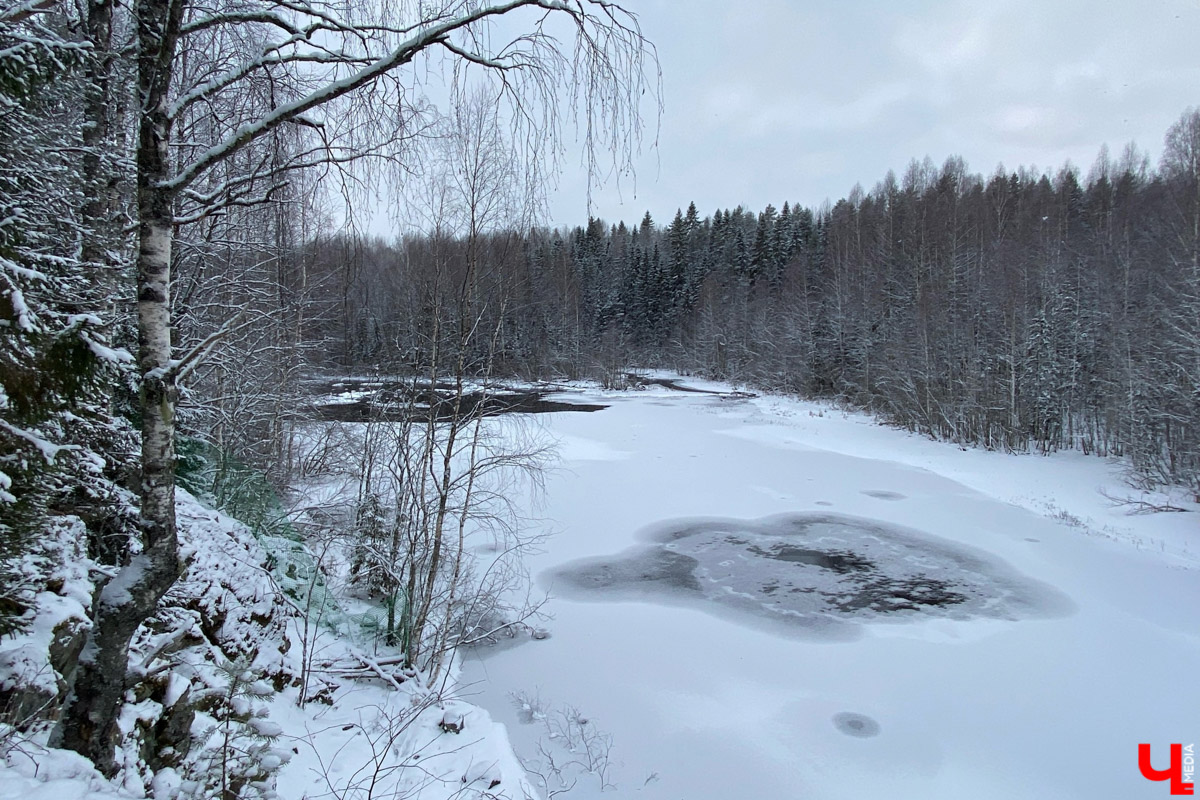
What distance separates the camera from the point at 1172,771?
14.4ft


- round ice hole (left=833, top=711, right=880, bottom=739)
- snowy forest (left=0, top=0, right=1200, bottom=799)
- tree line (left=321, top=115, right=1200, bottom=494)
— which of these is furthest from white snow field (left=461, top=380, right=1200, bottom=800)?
tree line (left=321, top=115, right=1200, bottom=494)

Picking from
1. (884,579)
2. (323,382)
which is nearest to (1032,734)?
(884,579)

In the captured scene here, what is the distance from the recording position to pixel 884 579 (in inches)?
316

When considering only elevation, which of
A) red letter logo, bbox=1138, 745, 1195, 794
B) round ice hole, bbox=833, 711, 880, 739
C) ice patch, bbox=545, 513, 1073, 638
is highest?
ice patch, bbox=545, 513, 1073, 638

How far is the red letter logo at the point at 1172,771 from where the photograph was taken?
167 inches

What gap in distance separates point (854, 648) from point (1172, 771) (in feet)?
8.05

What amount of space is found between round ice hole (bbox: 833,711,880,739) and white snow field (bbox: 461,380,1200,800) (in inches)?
0.7

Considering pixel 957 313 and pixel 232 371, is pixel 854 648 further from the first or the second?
pixel 957 313

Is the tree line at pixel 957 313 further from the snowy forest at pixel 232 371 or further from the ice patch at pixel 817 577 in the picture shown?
the ice patch at pixel 817 577

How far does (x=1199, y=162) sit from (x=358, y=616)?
68.1 feet

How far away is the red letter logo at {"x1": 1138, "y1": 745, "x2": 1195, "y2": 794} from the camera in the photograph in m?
4.25

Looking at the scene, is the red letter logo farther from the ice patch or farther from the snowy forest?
the snowy forest

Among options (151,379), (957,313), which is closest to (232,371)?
(151,379)

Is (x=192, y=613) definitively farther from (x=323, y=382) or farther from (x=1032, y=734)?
(x=323, y=382)
